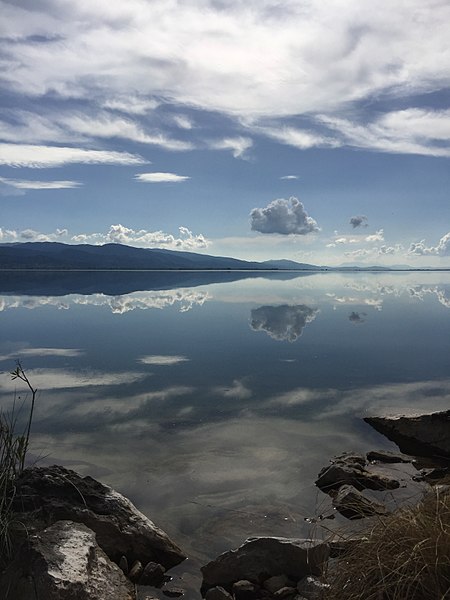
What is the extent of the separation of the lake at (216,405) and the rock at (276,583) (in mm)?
1033

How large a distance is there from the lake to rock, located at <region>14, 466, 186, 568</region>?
20.0 inches

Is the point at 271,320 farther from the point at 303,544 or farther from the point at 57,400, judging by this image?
the point at 303,544

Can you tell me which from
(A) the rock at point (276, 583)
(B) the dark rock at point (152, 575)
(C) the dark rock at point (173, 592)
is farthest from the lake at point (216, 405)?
(A) the rock at point (276, 583)

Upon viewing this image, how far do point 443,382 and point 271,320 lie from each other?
812 inches

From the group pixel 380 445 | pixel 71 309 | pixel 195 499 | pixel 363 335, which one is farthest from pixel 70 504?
pixel 71 309

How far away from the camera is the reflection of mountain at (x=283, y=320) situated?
32.6m

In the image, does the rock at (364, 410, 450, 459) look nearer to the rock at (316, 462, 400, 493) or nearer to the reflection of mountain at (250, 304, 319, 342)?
the rock at (316, 462, 400, 493)

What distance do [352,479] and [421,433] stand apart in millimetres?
3868

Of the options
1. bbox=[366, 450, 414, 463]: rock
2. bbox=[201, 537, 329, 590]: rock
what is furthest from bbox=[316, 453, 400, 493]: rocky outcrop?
bbox=[201, 537, 329, 590]: rock

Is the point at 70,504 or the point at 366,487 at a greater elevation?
the point at 70,504

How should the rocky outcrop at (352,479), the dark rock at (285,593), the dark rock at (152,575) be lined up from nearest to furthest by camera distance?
the dark rock at (285,593) → the dark rock at (152,575) → the rocky outcrop at (352,479)

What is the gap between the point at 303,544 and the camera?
23.9 ft

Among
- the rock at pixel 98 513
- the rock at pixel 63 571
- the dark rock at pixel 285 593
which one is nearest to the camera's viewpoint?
the rock at pixel 63 571

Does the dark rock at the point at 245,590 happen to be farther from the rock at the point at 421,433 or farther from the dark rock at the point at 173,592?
the rock at the point at 421,433
